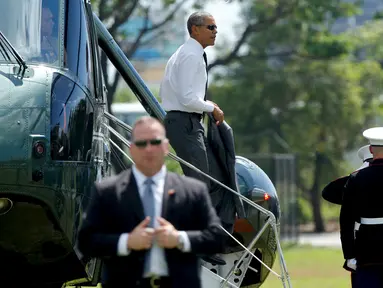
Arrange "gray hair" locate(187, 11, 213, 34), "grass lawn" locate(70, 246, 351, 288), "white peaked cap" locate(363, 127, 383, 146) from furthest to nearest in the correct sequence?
"grass lawn" locate(70, 246, 351, 288), "gray hair" locate(187, 11, 213, 34), "white peaked cap" locate(363, 127, 383, 146)

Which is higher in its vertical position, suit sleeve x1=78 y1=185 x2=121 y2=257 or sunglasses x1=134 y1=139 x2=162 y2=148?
sunglasses x1=134 y1=139 x2=162 y2=148

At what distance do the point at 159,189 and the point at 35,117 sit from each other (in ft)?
7.56

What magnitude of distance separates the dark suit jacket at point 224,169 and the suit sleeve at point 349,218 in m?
1.57

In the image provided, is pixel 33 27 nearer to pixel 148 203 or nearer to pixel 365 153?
pixel 365 153

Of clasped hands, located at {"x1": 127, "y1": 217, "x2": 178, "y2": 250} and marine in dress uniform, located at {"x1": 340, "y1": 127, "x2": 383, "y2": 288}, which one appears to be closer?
clasped hands, located at {"x1": 127, "y1": 217, "x2": 178, "y2": 250}

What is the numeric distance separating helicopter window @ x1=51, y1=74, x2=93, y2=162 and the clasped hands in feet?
7.90

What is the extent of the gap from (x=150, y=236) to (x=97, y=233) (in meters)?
0.35

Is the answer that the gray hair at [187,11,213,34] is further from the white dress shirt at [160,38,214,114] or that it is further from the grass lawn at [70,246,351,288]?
the grass lawn at [70,246,351,288]

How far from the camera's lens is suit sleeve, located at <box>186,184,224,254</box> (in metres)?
6.06

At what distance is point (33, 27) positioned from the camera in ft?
29.9

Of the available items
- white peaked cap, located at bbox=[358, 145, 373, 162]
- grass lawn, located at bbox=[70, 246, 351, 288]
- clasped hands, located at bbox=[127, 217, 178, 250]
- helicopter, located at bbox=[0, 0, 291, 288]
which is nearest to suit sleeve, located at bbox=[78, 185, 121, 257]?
clasped hands, located at bbox=[127, 217, 178, 250]

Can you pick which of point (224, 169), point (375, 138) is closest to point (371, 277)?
point (375, 138)

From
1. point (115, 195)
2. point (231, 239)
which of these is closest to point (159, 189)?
point (115, 195)

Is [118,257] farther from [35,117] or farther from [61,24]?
[61,24]
